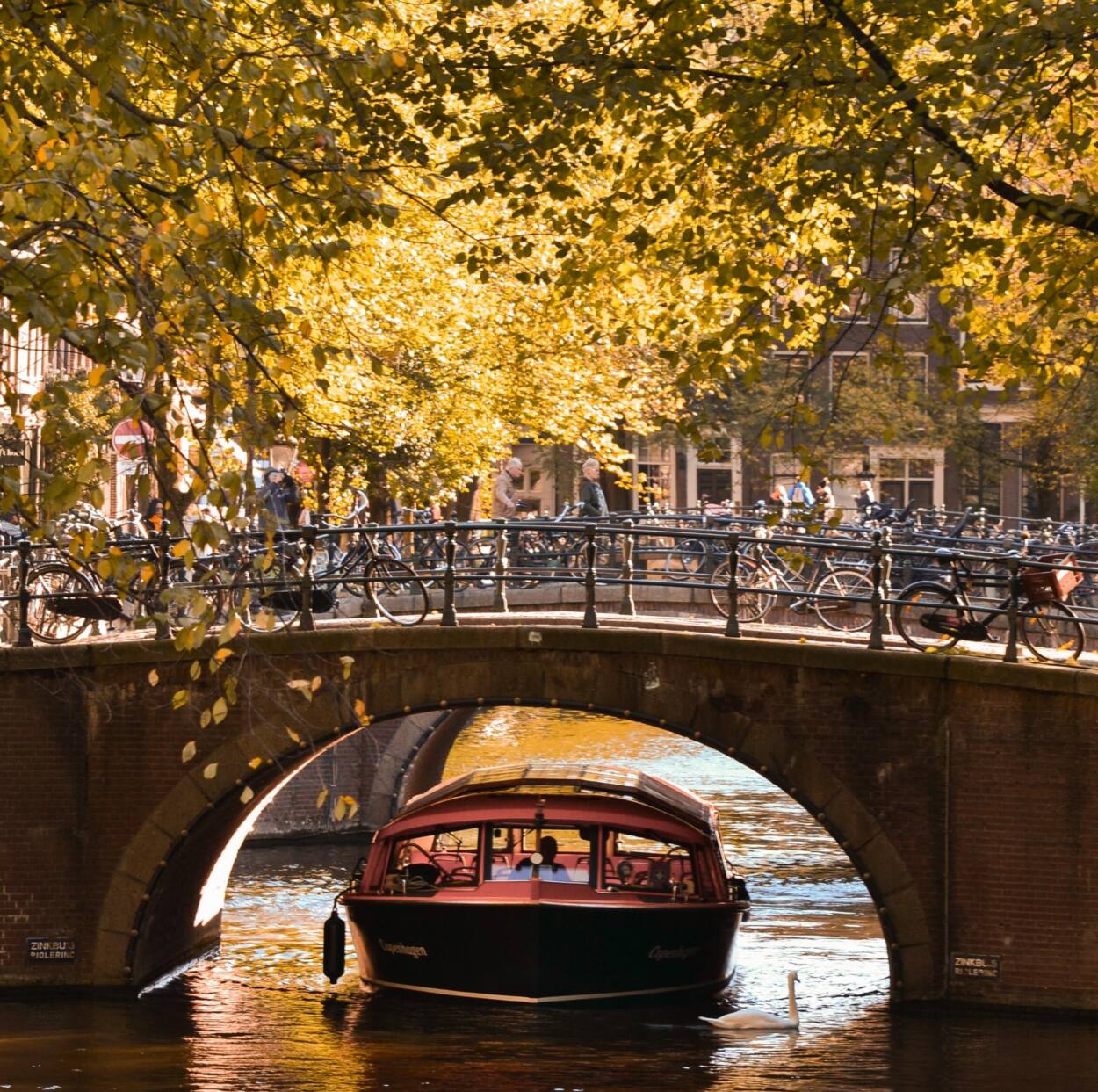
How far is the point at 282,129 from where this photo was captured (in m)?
11.7

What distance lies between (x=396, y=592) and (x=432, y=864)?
3.87 metres

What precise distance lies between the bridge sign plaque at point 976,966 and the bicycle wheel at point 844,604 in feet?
13.7

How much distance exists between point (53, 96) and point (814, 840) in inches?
739

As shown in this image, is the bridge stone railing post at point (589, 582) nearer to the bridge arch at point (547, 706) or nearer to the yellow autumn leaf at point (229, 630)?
the bridge arch at point (547, 706)

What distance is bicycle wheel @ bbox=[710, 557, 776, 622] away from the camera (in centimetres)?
2141

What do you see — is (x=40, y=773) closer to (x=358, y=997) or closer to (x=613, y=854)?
(x=358, y=997)

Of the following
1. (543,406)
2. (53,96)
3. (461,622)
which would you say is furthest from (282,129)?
(543,406)

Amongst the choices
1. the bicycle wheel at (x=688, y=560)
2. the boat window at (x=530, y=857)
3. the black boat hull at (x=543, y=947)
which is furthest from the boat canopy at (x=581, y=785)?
the bicycle wheel at (x=688, y=560)

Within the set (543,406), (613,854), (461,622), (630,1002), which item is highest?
(543,406)

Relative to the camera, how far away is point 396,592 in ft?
76.1

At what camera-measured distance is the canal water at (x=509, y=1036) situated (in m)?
15.8


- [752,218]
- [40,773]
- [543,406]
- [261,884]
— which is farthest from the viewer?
[543,406]

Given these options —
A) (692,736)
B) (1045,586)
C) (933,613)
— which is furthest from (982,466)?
(692,736)

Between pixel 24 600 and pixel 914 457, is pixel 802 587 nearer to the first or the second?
pixel 24 600
